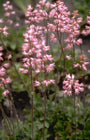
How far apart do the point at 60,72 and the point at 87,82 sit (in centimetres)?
64

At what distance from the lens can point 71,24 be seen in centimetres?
191

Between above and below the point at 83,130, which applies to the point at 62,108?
above

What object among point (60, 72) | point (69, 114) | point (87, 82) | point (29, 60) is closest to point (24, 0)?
point (60, 72)

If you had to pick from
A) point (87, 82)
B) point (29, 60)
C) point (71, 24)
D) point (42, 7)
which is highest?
point (42, 7)

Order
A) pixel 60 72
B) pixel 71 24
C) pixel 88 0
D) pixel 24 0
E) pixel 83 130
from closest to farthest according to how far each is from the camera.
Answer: pixel 88 0, pixel 71 24, pixel 83 130, pixel 60 72, pixel 24 0

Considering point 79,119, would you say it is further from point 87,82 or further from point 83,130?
point 87,82

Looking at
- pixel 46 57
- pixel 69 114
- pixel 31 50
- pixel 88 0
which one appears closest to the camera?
pixel 88 0

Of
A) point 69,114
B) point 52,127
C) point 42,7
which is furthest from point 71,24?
point 52,127

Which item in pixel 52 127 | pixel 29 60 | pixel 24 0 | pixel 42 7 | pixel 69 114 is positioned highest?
pixel 24 0

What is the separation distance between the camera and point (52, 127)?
Answer: 2619 millimetres

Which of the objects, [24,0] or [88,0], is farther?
[24,0]

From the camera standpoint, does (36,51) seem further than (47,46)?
No

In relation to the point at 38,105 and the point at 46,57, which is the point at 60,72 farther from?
the point at 46,57

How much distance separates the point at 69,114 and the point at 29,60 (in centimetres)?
123
